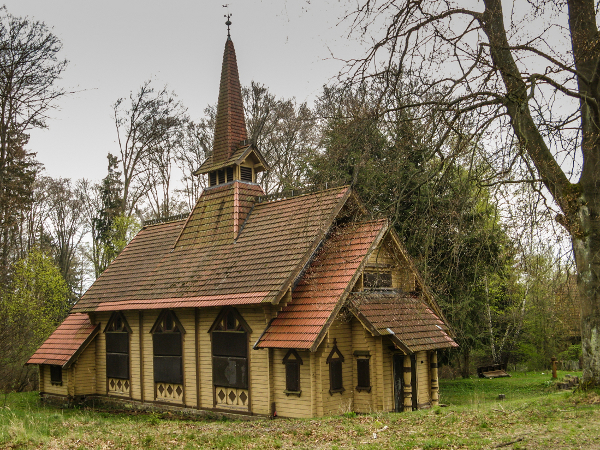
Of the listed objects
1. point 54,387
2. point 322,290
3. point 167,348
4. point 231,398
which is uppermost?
point 322,290

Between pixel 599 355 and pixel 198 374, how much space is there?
10618 mm

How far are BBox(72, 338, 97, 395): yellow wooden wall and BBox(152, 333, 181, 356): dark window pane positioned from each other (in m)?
3.86

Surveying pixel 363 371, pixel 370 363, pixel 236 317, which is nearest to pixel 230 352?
pixel 236 317

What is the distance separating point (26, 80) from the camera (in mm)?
11031

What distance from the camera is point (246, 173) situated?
1973 cm

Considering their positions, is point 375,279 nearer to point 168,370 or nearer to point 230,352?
point 230,352

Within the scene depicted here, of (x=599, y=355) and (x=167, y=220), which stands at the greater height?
(x=167, y=220)

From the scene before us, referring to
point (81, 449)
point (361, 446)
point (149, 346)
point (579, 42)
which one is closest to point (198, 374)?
point (149, 346)

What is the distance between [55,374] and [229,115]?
11.3 meters

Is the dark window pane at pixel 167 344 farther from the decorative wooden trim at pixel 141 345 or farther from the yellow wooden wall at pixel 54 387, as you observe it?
the yellow wooden wall at pixel 54 387

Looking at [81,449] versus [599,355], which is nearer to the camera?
[81,449]

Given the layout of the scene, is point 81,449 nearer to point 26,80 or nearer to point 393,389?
point 26,80

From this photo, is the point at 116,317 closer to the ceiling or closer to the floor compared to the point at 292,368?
closer to the ceiling

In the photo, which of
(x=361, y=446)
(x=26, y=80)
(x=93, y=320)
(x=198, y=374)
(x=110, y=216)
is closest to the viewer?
(x=361, y=446)
